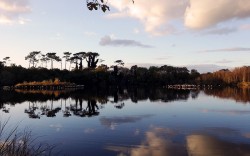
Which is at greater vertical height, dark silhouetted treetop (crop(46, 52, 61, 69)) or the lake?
dark silhouetted treetop (crop(46, 52, 61, 69))

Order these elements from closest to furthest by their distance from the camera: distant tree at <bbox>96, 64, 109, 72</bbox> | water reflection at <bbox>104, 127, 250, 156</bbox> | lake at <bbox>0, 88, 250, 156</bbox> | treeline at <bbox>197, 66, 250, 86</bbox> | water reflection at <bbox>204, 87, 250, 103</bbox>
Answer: water reflection at <bbox>104, 127, 250, 156</bbox>
lake at <bbox>0, 88, 250, 156</bbox>
water reflection at <bbox>204, 87, 250, 103</bbox>
distant tree at <bbox>96, 64, 109, 72</bbox>
treeline at <bbox>197, 66, 250, 86</bbox>

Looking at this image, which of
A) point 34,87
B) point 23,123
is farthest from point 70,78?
point 23,123

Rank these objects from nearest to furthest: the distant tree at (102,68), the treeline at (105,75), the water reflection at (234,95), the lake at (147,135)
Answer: the lake at (147,135) → the water reflection at (234,95) → the treeline at (105,75) → the distant tree at (102,68)

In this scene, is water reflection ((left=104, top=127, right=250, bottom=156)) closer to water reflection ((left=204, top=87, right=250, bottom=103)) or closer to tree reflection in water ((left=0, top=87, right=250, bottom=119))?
tree reflection in water ((left=0, top=87, right=250, bottom=119))

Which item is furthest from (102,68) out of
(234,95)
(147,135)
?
(147,135)

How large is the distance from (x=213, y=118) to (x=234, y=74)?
113 metres

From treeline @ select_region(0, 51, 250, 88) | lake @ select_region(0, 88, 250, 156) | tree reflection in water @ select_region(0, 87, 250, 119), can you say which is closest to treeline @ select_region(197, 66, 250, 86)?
treeline @ select_region(0, 51, 250, 88)

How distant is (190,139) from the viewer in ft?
48.2

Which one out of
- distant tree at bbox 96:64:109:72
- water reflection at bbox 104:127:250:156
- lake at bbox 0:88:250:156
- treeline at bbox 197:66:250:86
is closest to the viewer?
water reflection at bbox 104:127:250:156

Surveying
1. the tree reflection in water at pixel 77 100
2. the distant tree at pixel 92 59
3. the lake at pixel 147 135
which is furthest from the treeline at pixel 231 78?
the lake at pixel 147 135

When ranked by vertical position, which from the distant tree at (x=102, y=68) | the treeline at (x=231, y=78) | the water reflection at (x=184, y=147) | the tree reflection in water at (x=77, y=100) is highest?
the distant tree at (x=102, y=68)

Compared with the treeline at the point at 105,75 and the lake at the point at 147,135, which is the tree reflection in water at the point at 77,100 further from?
the treeline at the point at 105,75

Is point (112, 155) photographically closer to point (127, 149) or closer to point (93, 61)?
point (127, 149)

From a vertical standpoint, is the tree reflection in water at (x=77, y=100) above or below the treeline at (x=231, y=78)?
below
